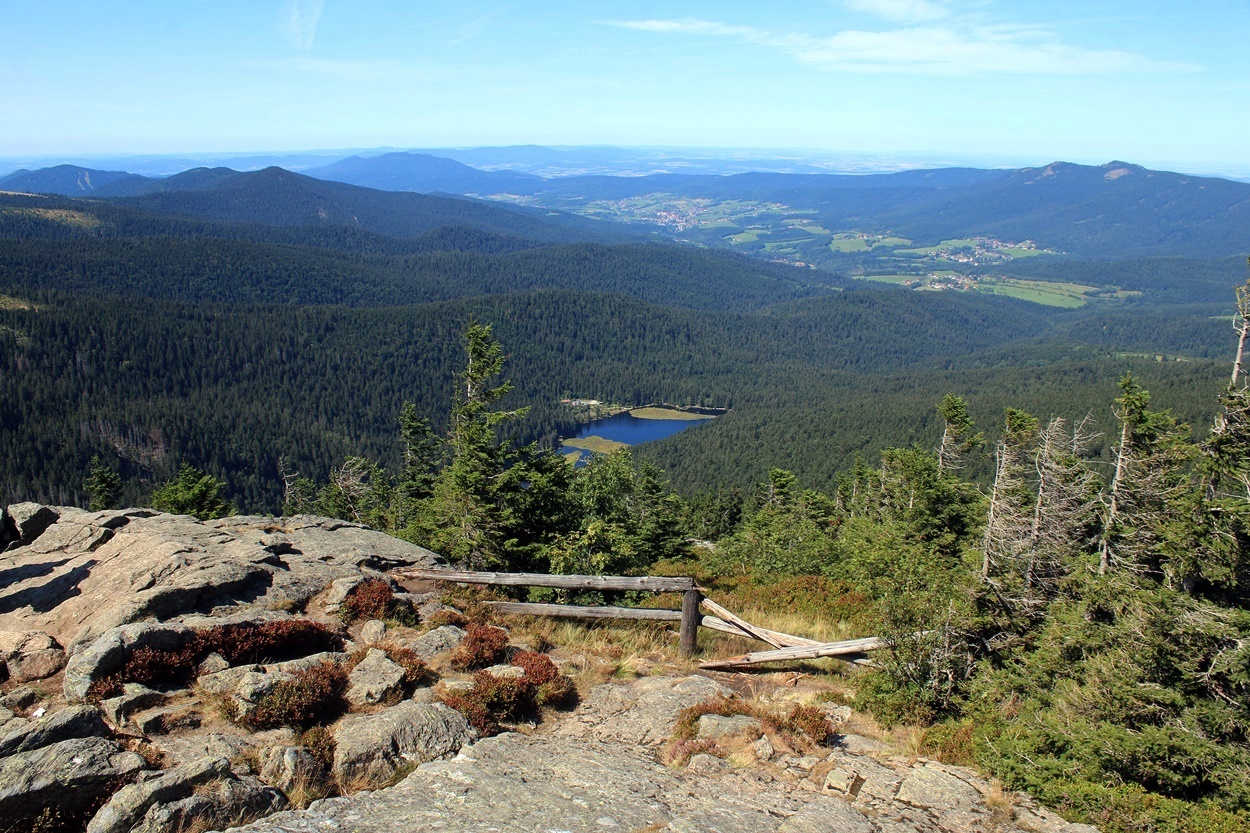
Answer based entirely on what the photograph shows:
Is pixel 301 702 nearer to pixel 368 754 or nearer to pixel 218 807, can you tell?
pixel 368 754

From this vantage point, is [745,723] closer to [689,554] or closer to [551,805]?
[551,805]

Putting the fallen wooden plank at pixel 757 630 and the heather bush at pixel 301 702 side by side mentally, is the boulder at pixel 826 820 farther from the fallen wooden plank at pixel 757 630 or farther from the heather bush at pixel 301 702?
the heather bush at pixel 301 702

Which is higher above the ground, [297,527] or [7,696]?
[7,696]

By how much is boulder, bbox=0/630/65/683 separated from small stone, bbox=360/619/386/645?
477 cm

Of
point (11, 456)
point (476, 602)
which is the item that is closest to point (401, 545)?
point (476, 602)

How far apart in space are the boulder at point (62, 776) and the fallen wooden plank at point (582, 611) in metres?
8.20

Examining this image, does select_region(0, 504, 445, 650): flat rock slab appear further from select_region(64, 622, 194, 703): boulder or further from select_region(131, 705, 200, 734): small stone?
select_region(131, 705, 200, 734): small stone

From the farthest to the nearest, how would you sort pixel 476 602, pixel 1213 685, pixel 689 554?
1. pixel 689 554
2. pixel 476 602
3. pixel 1213 685

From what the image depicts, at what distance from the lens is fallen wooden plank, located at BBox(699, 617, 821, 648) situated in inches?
566

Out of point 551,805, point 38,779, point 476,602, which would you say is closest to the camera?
point 38,779

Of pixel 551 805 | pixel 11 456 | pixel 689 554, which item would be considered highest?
pixel 551 805

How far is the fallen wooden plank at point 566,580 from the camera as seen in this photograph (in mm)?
14578

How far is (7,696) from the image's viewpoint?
998 cm

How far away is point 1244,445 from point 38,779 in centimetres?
2112
